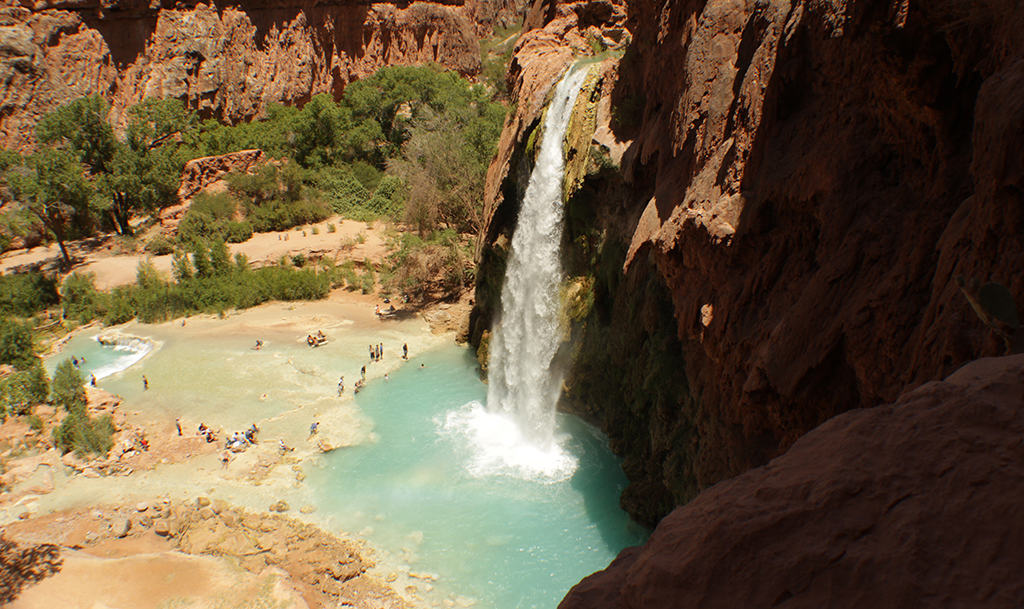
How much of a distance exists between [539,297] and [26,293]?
88.6ft

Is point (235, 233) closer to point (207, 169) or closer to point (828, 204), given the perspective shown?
point (207, 169)

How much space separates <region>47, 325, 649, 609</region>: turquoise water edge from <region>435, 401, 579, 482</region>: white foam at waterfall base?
0.06 meters

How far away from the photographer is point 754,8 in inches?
335

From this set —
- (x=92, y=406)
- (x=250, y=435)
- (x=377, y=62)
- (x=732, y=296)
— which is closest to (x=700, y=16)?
(x=732, y=296)

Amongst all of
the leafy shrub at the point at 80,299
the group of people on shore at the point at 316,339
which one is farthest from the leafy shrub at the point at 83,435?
the leafy shrub at the point at 80,299

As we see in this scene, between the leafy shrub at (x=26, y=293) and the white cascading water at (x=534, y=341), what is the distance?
2442cm

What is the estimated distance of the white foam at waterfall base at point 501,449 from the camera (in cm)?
1456

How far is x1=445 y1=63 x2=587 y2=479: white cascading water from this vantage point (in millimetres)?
15459

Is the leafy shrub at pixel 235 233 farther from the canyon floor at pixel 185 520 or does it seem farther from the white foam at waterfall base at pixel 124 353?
the canyon floor at pixel 185 520

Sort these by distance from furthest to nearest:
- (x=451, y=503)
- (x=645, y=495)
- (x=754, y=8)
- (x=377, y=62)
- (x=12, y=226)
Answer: (x=377, y=62) < (x=12, y=226) < (x=451, y=503) < (x=645, y=495) < (x=754, y=8)

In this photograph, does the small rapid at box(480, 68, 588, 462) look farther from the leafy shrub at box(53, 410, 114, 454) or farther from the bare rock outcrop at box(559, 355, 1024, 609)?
the bare rock outcrop at box(559, 355, 1024, 609)

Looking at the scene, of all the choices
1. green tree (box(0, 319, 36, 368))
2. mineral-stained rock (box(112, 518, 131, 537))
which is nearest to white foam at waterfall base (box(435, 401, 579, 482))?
mineral-stained rock (box(112, 518, 131, 537))

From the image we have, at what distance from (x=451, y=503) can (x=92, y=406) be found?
12305 mm

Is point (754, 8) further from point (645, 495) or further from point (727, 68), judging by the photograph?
point (645, 495)
